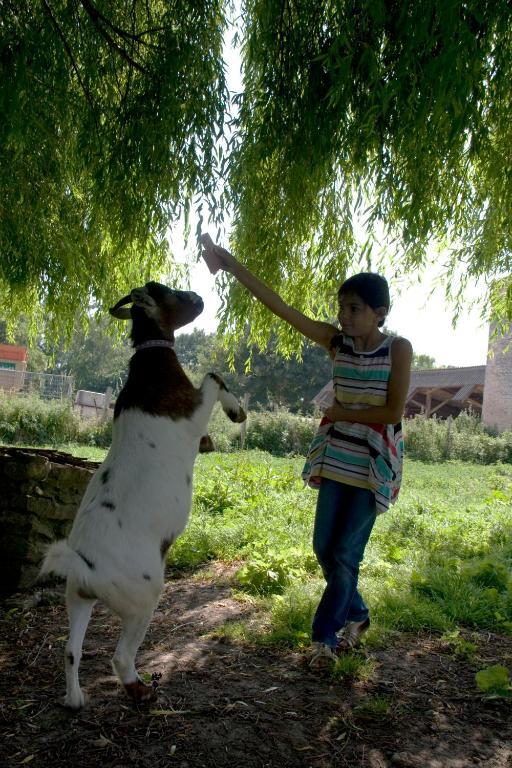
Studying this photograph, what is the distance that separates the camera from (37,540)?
4832 millimetres

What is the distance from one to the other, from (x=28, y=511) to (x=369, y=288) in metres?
3.20

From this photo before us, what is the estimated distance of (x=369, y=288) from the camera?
3.17 meters

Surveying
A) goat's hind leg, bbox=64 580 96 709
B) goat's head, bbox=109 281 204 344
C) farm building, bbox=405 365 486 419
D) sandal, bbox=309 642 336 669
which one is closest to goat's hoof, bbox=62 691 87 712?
goat's hind leg, bbox=64 580 96 709

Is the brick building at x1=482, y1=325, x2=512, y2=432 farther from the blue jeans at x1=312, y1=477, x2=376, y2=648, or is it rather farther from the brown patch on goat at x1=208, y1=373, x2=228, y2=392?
the brown patch on goat at x1=208, y1=373, x2=228, y2=392

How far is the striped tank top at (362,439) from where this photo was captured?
3188 millimetres

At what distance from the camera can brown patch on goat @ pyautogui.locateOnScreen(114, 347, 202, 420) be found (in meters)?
2.82

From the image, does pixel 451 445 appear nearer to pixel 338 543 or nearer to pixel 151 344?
pixel 338 543

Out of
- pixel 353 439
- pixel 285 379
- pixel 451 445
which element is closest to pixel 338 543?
pixel 353 439

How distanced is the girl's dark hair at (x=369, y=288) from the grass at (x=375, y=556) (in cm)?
203

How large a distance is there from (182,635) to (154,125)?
127 inches

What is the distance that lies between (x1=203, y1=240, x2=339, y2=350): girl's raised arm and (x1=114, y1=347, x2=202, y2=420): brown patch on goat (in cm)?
61

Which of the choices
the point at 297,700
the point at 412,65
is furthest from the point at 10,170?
the point at 297,700

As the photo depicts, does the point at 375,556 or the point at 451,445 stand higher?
the point at 451,445

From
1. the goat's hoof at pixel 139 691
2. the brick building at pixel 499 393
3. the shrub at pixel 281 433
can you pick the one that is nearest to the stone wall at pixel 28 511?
the goat's hoof at pixel 139 691
